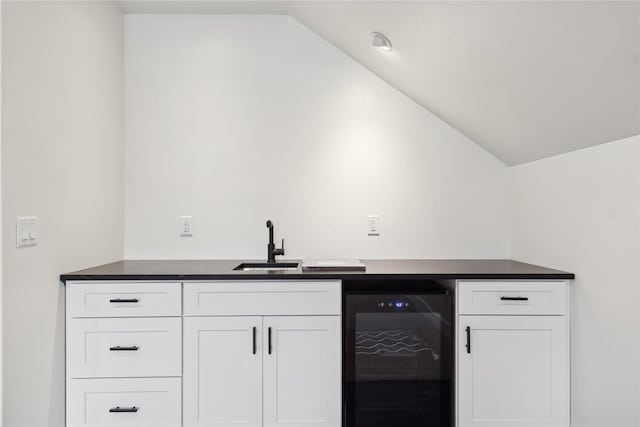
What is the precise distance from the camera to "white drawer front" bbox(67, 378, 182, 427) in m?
2.01

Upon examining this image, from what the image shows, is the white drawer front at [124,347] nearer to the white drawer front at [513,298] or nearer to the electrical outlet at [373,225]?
Answer: the electrical outlet at [373,225]

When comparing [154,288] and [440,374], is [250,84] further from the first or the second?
[440,374]

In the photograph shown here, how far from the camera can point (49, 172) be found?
6.29 feet

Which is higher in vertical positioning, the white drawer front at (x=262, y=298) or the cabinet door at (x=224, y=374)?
the white drawer front at (x=262, y=298)

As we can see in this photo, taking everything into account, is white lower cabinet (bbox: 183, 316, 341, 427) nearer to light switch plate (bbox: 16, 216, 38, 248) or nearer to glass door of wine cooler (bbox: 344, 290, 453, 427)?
glass door of wine cooler (bbox: 344, 290, 453, 427)

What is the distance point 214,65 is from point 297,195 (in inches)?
37.0

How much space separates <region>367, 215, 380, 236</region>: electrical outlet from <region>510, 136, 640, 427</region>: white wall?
902 mm

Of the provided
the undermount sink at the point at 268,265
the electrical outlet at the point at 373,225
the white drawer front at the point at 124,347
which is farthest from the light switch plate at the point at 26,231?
the electrical outlet at the point at 373,225

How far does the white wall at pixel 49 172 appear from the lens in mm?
1678

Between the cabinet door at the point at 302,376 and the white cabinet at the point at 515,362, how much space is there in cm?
61

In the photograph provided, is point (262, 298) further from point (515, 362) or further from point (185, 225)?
point (515, 362)

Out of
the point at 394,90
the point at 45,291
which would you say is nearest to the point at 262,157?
the point at 394,90

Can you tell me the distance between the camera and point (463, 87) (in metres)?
2.16

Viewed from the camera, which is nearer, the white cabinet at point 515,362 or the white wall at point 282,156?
the white cabinet at point 515,362
